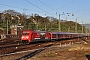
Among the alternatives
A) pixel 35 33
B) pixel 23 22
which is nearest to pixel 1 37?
pixel 35 33

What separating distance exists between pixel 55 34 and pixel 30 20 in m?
39.1

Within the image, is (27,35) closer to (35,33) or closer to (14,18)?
(35,33)

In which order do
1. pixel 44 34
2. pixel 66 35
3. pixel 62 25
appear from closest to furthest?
pixel 44 34 < pixel 66 35 < pixel 62 25

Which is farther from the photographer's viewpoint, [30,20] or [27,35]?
[30,20]

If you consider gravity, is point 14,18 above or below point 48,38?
above

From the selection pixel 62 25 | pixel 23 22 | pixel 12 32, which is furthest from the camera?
pixel 62 25

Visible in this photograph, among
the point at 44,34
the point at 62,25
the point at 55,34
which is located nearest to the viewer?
the point at 44,34

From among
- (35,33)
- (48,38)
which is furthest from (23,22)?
(35,33)

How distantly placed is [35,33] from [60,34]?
20309 millimetres

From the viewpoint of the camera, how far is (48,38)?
174 feet

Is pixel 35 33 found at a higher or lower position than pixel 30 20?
lower

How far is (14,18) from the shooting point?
91.8m

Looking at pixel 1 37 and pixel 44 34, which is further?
pixel 1 37

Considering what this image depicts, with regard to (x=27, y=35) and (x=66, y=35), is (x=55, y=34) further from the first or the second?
(x=27, y=35)
